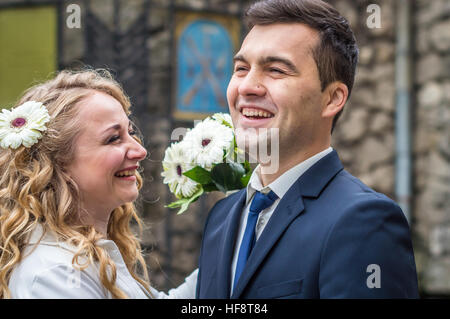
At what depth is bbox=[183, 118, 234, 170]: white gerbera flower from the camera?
2.38 m

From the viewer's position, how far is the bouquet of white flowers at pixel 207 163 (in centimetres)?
241

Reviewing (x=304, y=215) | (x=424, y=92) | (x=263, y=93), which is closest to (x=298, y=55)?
(x=263, y=93)

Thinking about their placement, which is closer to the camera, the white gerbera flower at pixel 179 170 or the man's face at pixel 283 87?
the man's face at pixel 283 87

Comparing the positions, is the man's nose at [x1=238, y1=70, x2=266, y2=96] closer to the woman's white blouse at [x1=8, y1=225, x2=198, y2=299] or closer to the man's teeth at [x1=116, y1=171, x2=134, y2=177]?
the man's teeth at [x1=116, y1=171, x2=134, y2=177]

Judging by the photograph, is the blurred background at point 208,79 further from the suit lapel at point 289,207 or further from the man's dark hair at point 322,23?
the suit lapel at point 289,207

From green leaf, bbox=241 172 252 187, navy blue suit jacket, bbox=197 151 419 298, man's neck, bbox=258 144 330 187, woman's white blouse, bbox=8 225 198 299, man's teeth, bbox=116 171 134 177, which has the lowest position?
woman's white blouse, bbox=8 225 198 299

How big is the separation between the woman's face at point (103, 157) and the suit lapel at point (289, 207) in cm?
74

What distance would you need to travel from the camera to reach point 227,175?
2479 millimetres

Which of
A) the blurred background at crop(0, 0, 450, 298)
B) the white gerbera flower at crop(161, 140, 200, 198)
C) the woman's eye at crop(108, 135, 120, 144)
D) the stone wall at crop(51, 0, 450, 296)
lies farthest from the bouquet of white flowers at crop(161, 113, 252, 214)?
the blurred background at crop(0, 0, 450, 298)

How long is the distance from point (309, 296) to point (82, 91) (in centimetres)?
138

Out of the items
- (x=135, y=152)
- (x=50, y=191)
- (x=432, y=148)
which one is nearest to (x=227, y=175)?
(x=135, y=152)

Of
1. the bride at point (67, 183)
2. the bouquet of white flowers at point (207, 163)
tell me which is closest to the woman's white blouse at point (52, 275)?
the bride at point (67, 183)

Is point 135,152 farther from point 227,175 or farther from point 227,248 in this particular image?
point 227,248

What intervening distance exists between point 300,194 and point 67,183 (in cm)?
102
